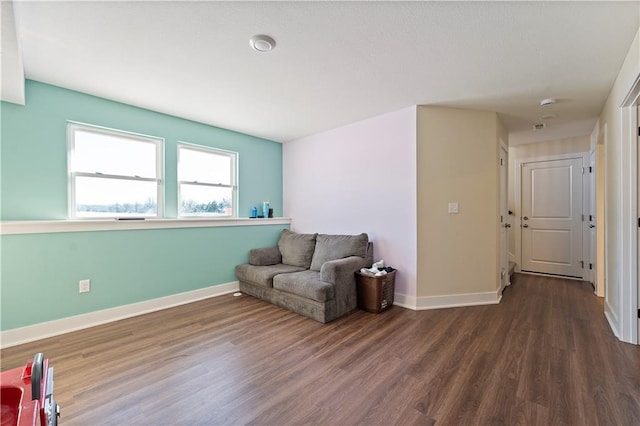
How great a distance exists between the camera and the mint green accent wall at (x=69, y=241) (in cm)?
238

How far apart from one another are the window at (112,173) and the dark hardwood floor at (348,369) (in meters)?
1.27

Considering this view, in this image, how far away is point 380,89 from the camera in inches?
108

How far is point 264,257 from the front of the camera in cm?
392

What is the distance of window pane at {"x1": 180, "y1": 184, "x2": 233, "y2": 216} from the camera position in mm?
3600

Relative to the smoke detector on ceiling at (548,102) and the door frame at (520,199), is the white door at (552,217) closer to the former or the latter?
the door frame at (520,199)

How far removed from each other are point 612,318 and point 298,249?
3524mm

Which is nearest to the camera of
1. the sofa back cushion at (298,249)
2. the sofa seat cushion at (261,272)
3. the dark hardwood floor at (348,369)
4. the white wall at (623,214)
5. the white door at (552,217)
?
the dark hardwood floor at (348,369)

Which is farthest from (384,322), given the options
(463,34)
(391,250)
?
(463,34)

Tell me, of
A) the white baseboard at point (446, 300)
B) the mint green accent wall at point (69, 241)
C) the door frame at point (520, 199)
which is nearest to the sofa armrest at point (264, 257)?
the mint green accent wall at point (69, 241)

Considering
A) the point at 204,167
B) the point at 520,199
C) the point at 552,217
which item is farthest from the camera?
the point at 520,199

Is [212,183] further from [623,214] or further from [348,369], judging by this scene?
[623,214]

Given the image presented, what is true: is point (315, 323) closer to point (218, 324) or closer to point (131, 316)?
point (218, 324)

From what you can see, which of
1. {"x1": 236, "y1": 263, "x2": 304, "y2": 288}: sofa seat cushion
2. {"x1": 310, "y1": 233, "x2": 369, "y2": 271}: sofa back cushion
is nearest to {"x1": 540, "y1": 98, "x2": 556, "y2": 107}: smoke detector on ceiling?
{"x1": 310, "y1": 233, "x2": 369, "y2": 271}: sofa back cushion

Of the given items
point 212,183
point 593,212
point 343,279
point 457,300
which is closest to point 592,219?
point 593,212
